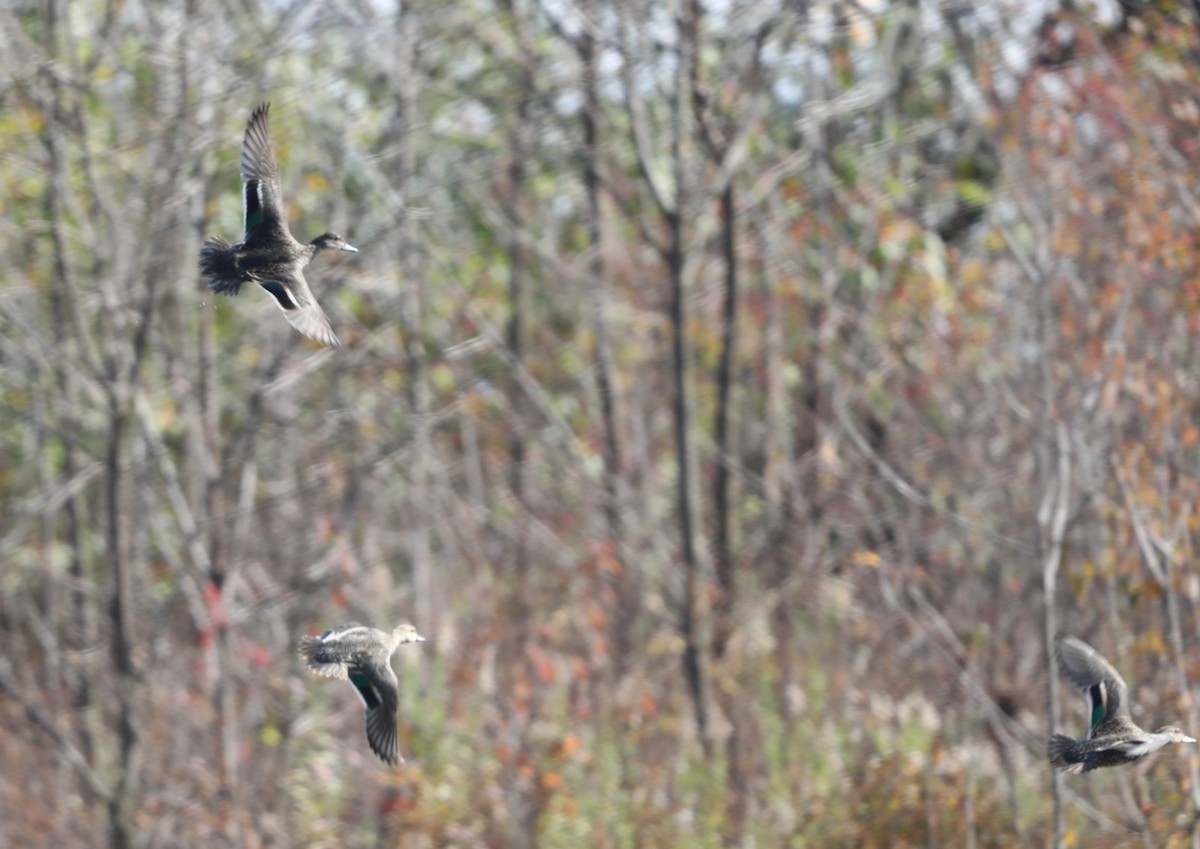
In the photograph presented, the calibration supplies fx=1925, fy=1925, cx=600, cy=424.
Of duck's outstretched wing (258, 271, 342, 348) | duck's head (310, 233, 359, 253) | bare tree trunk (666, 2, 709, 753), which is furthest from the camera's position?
bare tree trunk (666, 2, 709, 753)

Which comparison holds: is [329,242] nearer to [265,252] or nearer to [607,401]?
[265,252]

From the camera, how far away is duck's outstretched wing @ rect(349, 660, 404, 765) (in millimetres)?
5918

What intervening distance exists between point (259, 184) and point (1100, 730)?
10.4 ft

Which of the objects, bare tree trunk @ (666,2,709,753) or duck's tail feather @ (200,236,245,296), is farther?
bare tree trunk @ (666,2,709,753)

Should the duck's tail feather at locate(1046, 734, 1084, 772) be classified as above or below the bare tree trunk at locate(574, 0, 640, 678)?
below

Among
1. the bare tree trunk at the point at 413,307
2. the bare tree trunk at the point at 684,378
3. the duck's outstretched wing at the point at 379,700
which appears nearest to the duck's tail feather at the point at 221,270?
the duck's outstretched wing at the point at 379,700

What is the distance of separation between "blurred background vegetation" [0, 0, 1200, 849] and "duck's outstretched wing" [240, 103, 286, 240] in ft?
9.01

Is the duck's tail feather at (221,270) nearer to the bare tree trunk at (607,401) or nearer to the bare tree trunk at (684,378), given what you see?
the bare tree trunk at (684,378)

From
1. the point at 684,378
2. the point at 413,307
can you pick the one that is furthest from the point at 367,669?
the point at 413,307

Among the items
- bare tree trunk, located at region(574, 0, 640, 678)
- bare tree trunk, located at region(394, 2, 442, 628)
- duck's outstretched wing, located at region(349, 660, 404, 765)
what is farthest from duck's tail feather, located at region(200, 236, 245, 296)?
bare tree trunk, located at region(574, 0, 640, 678)

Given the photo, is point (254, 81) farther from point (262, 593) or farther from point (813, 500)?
point (813, 500)

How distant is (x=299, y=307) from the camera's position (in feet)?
18.7

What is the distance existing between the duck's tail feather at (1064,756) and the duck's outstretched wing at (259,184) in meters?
2.86

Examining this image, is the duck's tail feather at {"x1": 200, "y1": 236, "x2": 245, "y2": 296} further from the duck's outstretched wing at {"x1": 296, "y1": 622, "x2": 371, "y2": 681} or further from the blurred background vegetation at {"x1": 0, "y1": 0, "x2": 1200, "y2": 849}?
the blurred background vegetation at {"x1": 0, "y1": 0, "x2": 1200, "y2": 849}
